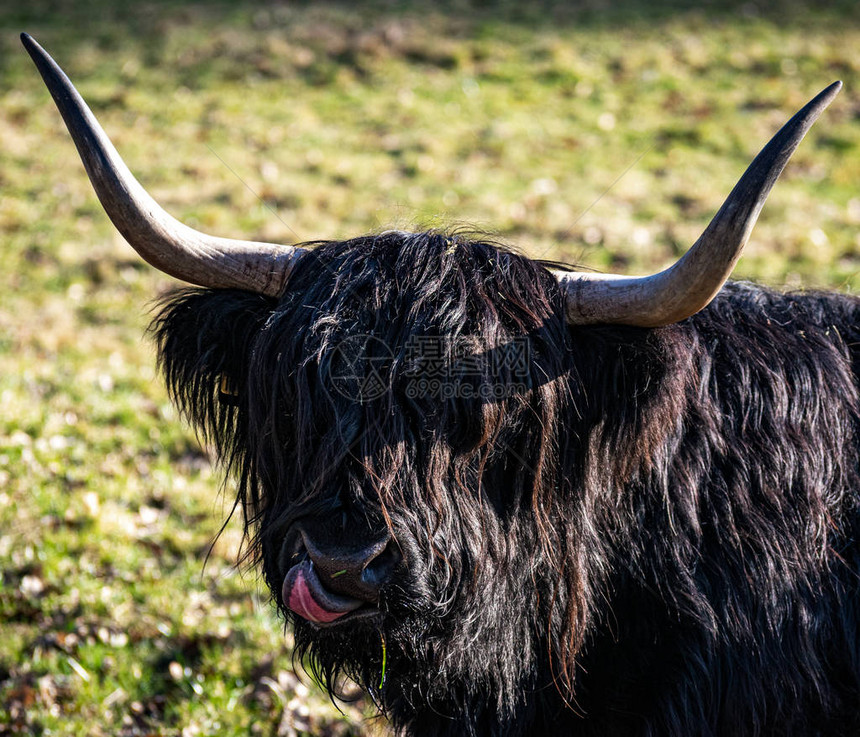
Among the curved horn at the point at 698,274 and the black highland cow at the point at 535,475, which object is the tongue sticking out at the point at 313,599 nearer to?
the black highland cow at the point at 535,475

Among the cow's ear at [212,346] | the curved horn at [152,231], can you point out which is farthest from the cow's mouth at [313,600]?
the curved horn at [152,231]

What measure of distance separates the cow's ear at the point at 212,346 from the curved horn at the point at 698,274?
3.54 ft

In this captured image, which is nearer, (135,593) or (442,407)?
(442,407)

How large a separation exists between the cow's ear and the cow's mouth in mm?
857

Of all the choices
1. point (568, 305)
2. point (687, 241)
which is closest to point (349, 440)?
point (568, 305)

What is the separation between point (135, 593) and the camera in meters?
4.26

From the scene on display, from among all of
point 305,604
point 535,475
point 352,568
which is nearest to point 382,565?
point 352,568

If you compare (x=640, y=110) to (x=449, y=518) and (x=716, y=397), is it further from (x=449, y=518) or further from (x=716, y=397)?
(x=449, y=518)

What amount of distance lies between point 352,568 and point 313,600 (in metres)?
0.14

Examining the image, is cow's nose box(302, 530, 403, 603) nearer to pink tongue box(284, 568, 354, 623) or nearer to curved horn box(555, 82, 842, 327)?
pink tongue box(284, 568, 354, 623)

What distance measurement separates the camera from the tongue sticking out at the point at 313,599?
225 cm

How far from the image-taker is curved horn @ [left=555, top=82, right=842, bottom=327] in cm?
212

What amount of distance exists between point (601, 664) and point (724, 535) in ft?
1.92

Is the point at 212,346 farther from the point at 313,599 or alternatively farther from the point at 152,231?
the point at 313,599
